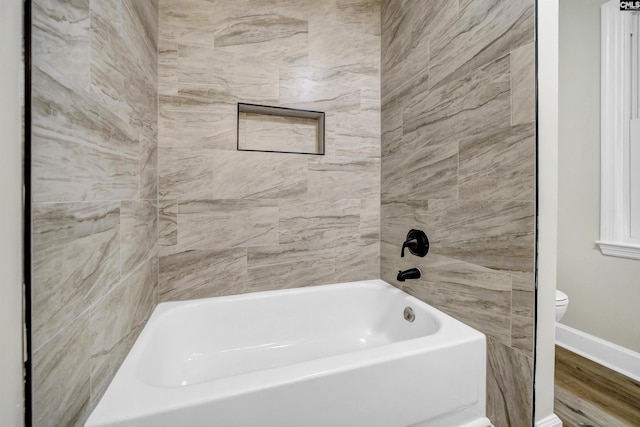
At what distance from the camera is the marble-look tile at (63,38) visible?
51cm

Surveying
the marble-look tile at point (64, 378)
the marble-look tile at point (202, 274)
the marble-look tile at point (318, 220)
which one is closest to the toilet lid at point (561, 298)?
the marble-look tile at point (318, 220)

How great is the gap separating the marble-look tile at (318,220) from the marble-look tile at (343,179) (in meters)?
0.05

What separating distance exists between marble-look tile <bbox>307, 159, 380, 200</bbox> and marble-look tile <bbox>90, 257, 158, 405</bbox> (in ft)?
3.30

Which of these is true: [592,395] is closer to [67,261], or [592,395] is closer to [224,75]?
[67,261]

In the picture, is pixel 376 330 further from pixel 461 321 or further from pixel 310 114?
pixel 310 114

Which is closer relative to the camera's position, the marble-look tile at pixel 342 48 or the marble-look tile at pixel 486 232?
the marble-look tile at pixel 486 232

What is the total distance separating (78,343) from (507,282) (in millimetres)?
1375

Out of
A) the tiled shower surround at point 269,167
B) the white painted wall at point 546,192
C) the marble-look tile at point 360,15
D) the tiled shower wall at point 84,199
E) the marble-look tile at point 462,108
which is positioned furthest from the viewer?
the marble-look tile at point 360,15

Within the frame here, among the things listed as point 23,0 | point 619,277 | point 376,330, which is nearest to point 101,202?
point 23,0

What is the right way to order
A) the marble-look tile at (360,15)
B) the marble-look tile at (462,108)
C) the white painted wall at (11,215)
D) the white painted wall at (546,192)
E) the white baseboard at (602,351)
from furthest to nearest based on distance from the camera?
the marble-look tile at (360,15) → the white baseboard at (602,351) → the marble-look tile at (462,108) → the white painted wall at (546,192) → the white painted wall at (11,215)

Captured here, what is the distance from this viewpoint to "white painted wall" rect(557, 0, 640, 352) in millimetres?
1039

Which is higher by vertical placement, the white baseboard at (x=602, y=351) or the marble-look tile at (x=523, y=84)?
the marble-look tile at (x=523, y=84)

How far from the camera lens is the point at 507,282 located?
1.01 m

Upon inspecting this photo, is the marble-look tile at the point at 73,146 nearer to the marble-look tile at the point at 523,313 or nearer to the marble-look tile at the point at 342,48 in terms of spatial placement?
the marble-look tile at the point at 342,48
